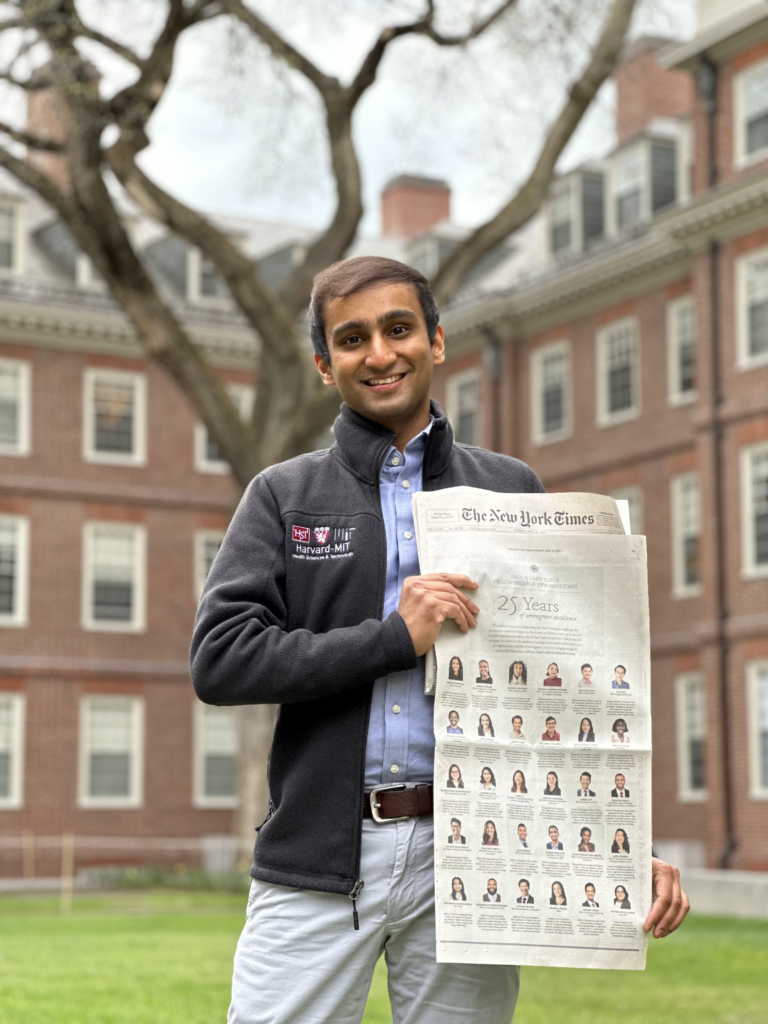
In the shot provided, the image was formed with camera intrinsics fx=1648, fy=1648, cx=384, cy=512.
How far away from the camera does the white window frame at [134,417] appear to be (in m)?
28.9

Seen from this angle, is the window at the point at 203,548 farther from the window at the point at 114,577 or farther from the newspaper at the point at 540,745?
the newspaper at the point at 540,745

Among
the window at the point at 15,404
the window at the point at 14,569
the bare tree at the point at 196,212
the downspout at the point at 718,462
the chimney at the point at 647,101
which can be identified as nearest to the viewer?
the bare tree at the point at 196,212

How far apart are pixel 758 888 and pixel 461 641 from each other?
17684 millimetres

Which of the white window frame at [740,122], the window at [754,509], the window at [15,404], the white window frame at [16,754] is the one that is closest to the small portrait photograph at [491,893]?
the window at [754,509]

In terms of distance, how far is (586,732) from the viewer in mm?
2549

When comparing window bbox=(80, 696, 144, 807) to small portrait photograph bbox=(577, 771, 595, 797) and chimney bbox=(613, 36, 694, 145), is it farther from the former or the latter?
small portrait photograph bbox=(577, 771, 595, 797)

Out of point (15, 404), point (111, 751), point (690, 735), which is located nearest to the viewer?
point (690, 735)

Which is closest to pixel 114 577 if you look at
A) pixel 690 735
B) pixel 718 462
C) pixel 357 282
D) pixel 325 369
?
pixel 690 735

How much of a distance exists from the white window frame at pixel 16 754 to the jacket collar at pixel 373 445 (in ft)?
83.3

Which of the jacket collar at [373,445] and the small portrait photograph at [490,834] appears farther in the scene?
the jacket collar at [373,445]

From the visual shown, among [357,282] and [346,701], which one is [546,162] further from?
[346,701]

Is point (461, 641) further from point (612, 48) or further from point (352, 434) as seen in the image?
point (612, 48)

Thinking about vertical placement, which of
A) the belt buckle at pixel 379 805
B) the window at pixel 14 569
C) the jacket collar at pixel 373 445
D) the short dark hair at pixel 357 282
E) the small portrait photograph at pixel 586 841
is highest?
the window at pixel 14 569

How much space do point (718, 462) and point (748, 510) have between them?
2.86ft
